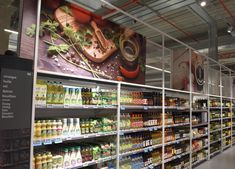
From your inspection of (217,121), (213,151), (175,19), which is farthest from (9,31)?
(217,121)

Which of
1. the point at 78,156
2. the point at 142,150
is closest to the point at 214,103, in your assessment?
the point at 142,150

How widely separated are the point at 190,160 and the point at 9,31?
5.52 meters

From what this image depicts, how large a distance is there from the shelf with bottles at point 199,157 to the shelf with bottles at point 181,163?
0.43 m

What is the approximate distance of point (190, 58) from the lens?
6711 millimetres

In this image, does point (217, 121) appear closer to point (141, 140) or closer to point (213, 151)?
point (213, 151)

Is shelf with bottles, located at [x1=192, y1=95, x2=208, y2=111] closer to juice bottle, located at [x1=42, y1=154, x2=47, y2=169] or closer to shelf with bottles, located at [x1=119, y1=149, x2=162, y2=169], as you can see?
shelf with bottles, located at [x1=119, y1=149, x2=162, y2=169]

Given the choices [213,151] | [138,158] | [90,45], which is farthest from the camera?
[213,151]

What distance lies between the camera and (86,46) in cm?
404

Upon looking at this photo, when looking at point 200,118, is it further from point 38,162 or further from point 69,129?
point 38,162

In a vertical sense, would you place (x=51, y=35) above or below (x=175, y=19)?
below

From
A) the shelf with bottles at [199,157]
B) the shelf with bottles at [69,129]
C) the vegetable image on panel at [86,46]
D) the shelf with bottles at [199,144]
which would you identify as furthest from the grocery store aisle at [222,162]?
the shelf with bottles at [69,129]

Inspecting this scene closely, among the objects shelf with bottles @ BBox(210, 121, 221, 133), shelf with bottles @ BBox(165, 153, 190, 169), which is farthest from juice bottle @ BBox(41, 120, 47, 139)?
shelf with bottles @ BBox(210, 121, 221, 133)

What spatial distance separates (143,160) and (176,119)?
1.66 meters

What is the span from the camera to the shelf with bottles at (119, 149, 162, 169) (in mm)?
4309
